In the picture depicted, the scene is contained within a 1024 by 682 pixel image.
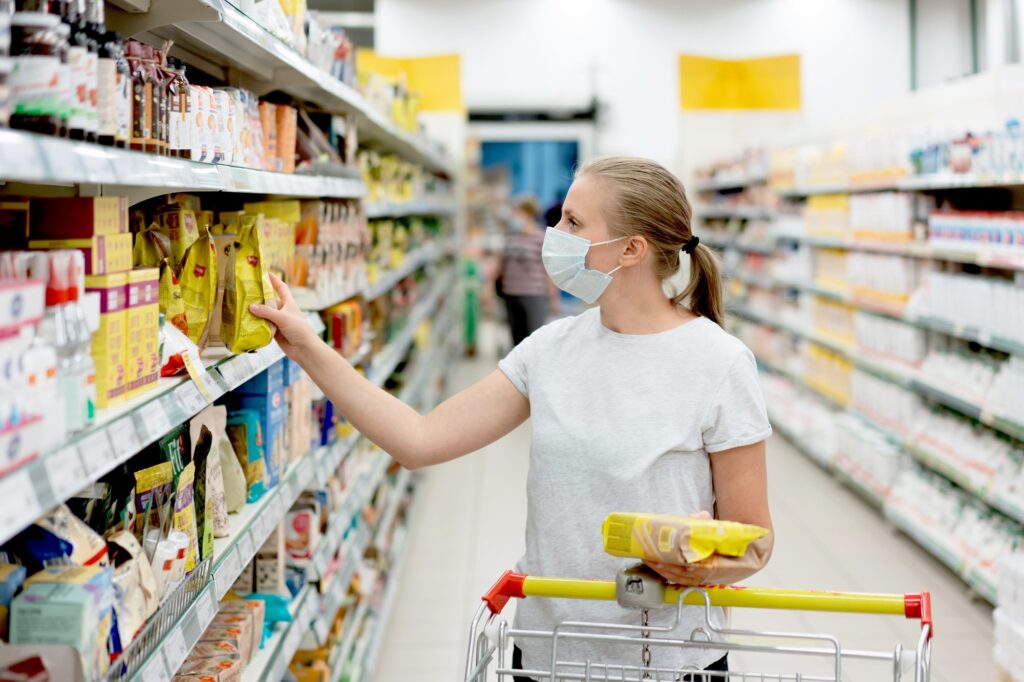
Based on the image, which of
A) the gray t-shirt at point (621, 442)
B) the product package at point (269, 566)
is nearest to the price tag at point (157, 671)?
the gray t-shirt at point (621, 442)

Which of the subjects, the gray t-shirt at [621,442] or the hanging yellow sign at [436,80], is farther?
the hanging yellow sign at [436,80]

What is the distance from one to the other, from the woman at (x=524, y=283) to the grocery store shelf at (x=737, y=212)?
2043 mm

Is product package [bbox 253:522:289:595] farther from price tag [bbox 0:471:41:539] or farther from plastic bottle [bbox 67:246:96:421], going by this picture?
price tag [bbox 0:471:41:539]

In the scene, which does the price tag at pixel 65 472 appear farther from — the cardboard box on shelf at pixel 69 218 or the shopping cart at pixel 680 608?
the shopping cart at pixel 680 608

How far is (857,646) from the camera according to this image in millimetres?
4309

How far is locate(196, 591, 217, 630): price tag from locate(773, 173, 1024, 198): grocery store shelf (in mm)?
3614

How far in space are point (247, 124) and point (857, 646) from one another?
3.20 meters

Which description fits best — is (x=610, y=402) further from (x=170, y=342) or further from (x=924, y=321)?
(x=924, y=321)

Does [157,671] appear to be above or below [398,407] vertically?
below

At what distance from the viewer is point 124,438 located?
1457mm

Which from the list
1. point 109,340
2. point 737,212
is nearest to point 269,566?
point 109,340

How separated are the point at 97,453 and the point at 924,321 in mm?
4981

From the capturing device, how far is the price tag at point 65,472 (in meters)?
1.23

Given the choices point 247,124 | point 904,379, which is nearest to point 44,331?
point 247,124
